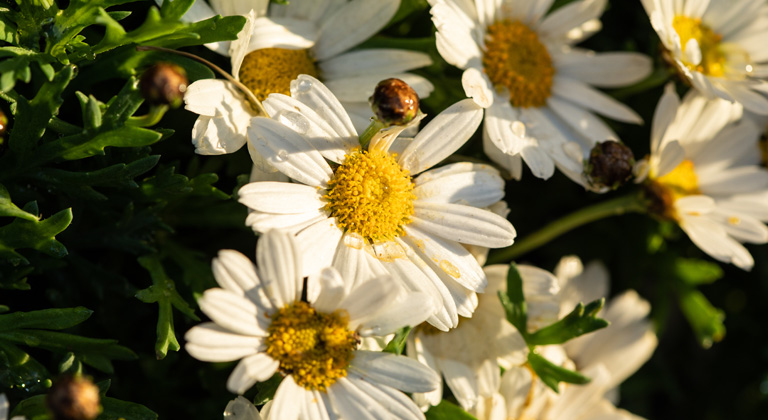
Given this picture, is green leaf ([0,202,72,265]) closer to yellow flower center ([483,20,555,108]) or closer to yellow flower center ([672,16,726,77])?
yellow flower center ([483,20,555,108])

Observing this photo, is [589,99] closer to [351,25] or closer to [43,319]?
[351,25]

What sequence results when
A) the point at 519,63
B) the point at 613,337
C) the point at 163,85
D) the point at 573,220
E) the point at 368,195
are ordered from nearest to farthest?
1. the point at 163,85
2. the point at 368,195
3. the point at 519,63
4. the point at 573,220
5. the point at 613,337

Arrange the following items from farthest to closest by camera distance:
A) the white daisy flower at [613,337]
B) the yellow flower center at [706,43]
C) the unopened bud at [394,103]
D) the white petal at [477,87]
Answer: the white daisy flower at [613,337], the yellow flower center at [706,43], the white petal at [477,87], the unopened bud at [394,103]

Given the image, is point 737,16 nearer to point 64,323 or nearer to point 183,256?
point 183,256

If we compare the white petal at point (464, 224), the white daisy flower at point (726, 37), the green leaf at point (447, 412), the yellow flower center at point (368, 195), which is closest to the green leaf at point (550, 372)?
the green leaf at point (447, 412)

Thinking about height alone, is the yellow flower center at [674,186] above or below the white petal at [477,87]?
below

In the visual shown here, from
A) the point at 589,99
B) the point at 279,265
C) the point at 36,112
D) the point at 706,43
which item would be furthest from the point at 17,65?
the point at 706,43

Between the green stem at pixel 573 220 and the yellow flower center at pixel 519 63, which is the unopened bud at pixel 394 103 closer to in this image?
A: the yellow flower center at pixel 519 63

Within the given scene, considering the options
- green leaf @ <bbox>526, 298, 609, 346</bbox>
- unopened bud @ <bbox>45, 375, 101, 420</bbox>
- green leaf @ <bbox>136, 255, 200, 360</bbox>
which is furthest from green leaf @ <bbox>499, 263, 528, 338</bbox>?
unopened bud @ <bbox>45, 375, 101, 420</bbox>
